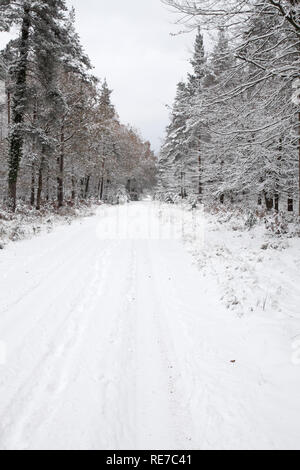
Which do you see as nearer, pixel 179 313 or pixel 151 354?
pixel 151 354

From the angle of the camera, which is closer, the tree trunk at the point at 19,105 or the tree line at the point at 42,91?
the tree line at the point at 42,91

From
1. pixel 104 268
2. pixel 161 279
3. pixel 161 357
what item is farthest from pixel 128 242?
pixel 161 357

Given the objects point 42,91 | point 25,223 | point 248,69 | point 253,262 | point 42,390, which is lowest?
point 42,390

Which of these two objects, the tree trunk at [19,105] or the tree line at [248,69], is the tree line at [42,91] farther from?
the tree line at [248,69]

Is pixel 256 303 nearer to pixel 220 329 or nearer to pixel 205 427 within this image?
pixel 220 329

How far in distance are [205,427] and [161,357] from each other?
3.51ft

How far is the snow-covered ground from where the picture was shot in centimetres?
222

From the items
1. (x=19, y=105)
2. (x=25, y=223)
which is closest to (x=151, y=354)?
(x=25, y=223)

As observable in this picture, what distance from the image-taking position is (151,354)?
130 inches

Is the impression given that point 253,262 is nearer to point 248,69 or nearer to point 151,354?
point 151,354

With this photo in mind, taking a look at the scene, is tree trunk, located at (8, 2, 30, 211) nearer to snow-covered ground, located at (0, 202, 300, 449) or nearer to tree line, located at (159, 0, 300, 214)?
snow-covered ground, located at (0, 202, 300, 449)

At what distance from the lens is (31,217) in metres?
13.2

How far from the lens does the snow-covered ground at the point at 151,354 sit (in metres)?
2.22

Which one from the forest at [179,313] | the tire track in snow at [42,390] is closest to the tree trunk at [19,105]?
the forest at [179,313]
